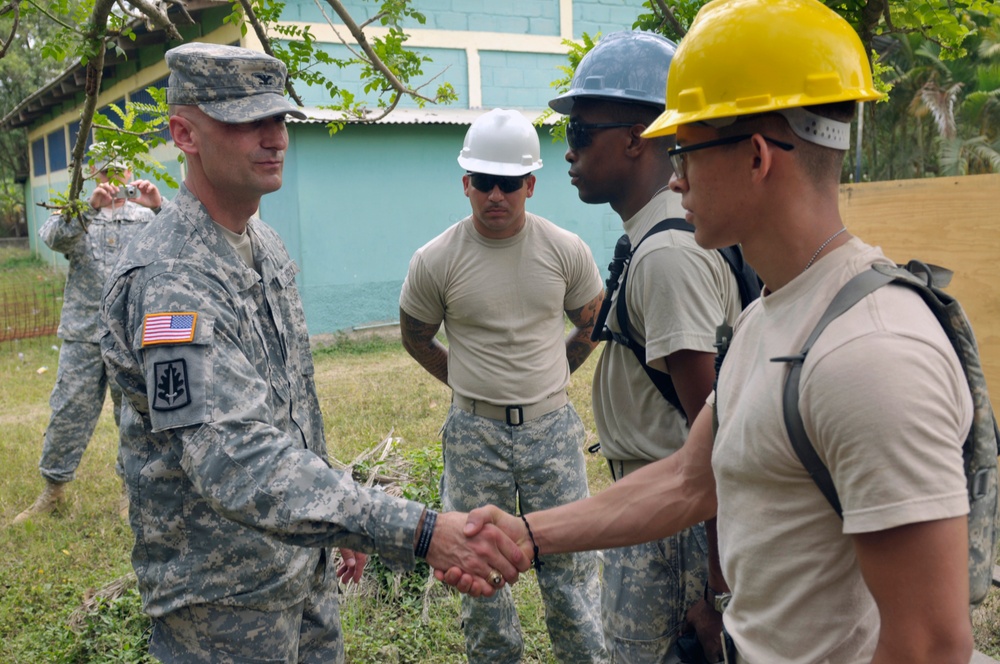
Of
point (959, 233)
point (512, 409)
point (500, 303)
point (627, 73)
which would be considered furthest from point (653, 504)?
point (959, 233)

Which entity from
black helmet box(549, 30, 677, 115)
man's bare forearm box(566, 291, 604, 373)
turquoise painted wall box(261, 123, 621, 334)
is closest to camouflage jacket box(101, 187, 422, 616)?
black helmet box(549, 30, 677, 115)

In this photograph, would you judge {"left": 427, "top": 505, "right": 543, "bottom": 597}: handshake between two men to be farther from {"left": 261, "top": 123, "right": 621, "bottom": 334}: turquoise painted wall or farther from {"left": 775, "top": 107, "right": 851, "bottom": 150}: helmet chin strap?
{"left": 261, "top": 123, "right": 621, "bottom": 334}: turquoise painted wall

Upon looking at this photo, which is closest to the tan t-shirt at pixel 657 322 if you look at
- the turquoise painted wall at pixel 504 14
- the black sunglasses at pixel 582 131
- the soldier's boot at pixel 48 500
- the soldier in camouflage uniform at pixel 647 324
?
the soldier in camouflage uniform at pixel 647 324

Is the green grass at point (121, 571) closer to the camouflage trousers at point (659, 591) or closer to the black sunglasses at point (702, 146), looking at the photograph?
the camouflage trousers at point (659, 591)

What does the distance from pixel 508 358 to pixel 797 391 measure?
9.10 feet

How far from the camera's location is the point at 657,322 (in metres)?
2.43

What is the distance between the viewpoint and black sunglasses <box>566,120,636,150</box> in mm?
2812

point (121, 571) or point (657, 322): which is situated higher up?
point (657, 322)

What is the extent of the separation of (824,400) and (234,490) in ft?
5.19

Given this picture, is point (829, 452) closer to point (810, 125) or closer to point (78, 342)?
point (810, 125)

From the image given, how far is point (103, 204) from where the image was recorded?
241 inches

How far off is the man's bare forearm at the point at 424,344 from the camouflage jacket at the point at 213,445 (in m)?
1.75

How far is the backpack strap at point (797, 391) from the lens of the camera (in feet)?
4.57

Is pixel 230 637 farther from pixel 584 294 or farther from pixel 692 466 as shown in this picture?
pixel 584 294
